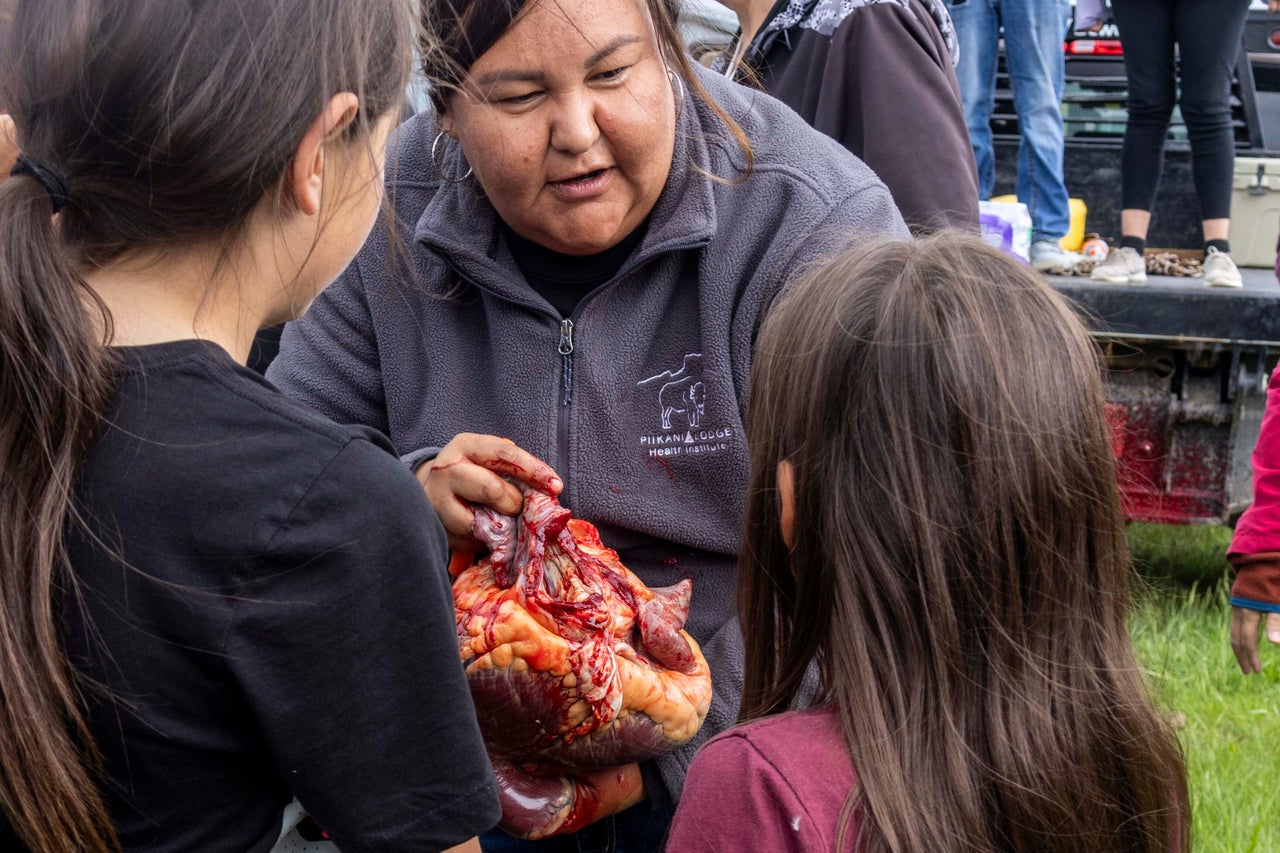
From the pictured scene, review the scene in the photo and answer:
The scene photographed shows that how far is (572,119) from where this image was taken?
1.77 metres

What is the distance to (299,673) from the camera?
1.13 meters

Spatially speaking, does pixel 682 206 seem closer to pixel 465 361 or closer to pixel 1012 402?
pixel 465 361

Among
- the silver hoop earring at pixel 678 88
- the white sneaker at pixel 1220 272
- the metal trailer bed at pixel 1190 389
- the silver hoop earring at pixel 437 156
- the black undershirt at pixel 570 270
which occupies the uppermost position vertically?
the silver hoop earring at pixel 678 88

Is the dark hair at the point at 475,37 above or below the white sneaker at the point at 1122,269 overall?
above

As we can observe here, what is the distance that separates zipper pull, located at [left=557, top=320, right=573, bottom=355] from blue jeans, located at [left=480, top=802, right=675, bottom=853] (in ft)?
2.22

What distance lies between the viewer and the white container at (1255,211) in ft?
17.5

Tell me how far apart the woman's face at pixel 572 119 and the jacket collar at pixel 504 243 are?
0.12 feet

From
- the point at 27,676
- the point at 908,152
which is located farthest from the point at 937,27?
the point at 27,676

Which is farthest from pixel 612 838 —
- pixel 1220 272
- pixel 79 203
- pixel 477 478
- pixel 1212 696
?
pixel 1220 272

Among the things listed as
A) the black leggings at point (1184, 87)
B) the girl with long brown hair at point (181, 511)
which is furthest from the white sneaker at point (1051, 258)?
the girl with long brown hair at point (181, 511)

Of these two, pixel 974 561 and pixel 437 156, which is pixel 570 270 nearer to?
pixel 437 156

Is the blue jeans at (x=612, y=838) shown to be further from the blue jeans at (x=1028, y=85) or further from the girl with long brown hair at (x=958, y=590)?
the blue jeans at (x=1028, y=85)

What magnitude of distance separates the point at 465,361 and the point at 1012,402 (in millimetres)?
914

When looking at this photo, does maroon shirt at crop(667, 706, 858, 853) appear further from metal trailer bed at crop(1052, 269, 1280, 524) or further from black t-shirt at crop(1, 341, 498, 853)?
metal trailer bed at crop(1052, 269, 1280, 524)
